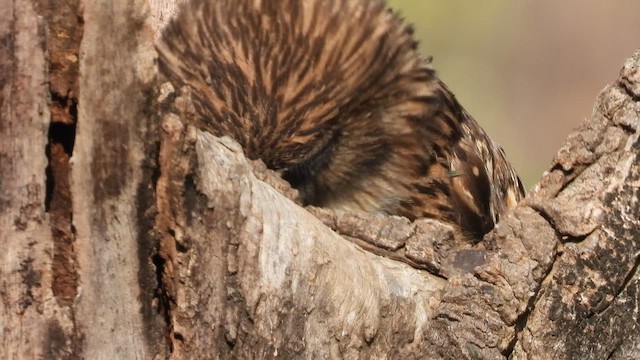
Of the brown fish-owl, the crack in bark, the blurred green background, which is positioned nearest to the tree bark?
the crack in bark

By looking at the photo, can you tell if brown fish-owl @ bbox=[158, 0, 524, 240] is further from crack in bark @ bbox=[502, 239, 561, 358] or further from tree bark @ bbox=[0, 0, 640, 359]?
crack in bark @ bbox=[502, 239, 561, 358]

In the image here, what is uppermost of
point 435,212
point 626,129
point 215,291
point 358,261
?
point 626,129

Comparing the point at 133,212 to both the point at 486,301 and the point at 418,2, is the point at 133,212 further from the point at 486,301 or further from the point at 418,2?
the point at 418,2

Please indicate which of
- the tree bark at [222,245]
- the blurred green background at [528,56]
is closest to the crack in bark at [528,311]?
the tree bark at [222,245]

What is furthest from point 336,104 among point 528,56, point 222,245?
point 528,56

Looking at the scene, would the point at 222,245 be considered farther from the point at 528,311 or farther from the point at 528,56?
the point at 528,56

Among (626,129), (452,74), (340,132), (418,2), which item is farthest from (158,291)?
(418,2)
